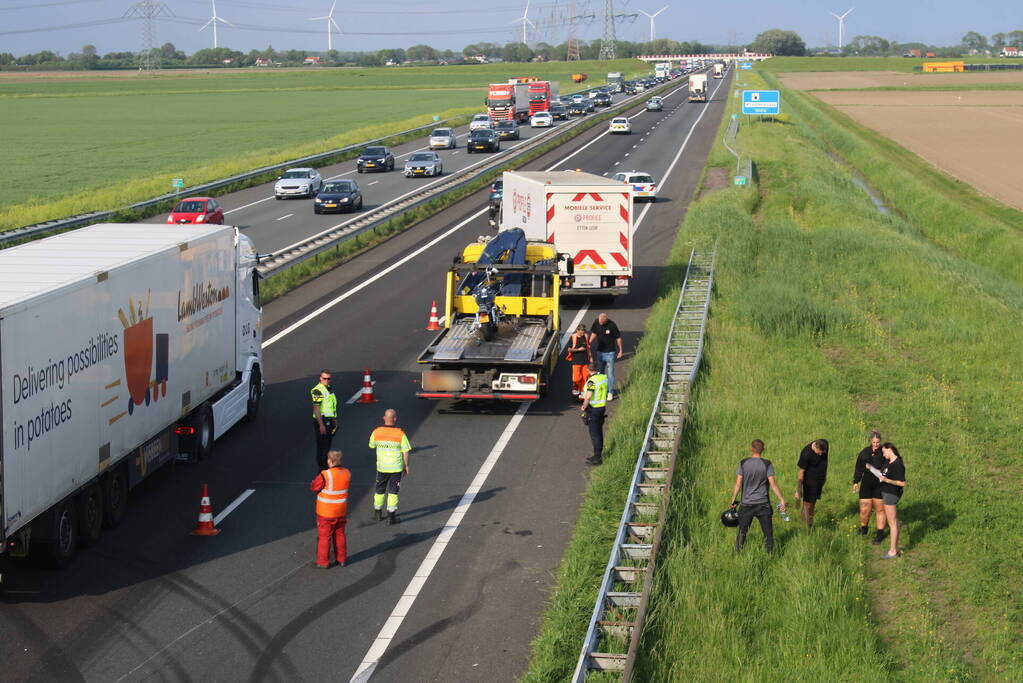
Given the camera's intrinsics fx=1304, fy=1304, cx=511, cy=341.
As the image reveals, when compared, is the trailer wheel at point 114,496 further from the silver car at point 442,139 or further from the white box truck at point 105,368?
the silver car at point 442,139

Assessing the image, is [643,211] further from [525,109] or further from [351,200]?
[525,109]

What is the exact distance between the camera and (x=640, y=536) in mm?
13930

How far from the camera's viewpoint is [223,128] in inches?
4149

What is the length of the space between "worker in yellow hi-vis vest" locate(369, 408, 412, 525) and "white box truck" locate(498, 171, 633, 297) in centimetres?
1433

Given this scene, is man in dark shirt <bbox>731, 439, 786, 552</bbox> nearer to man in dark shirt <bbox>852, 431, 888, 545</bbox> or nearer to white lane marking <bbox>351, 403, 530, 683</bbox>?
man in dark shirt <bbox>852, 431, 888, 545</bbox>

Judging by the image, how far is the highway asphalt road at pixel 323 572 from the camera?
1188 cm

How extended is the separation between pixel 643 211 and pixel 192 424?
110ft

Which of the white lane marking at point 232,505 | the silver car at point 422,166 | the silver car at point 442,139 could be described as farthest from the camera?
the silver car at point 442,139

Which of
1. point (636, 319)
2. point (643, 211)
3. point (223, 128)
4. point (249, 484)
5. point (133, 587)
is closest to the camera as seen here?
point (133, 587)

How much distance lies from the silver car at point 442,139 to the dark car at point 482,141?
1867 millimetres

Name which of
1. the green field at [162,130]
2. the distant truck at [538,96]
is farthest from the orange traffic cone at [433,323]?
the distant truck at [538,96]

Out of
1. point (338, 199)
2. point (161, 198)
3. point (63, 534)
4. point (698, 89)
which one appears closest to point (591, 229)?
point (63, 534)

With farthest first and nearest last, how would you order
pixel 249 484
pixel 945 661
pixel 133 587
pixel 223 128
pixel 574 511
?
pixel 223 128 < pixel 249 484 < pixel 574 511 < pixel 133 587 < pixel 945 661

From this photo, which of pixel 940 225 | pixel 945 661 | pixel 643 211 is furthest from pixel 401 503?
pixel 940 225
